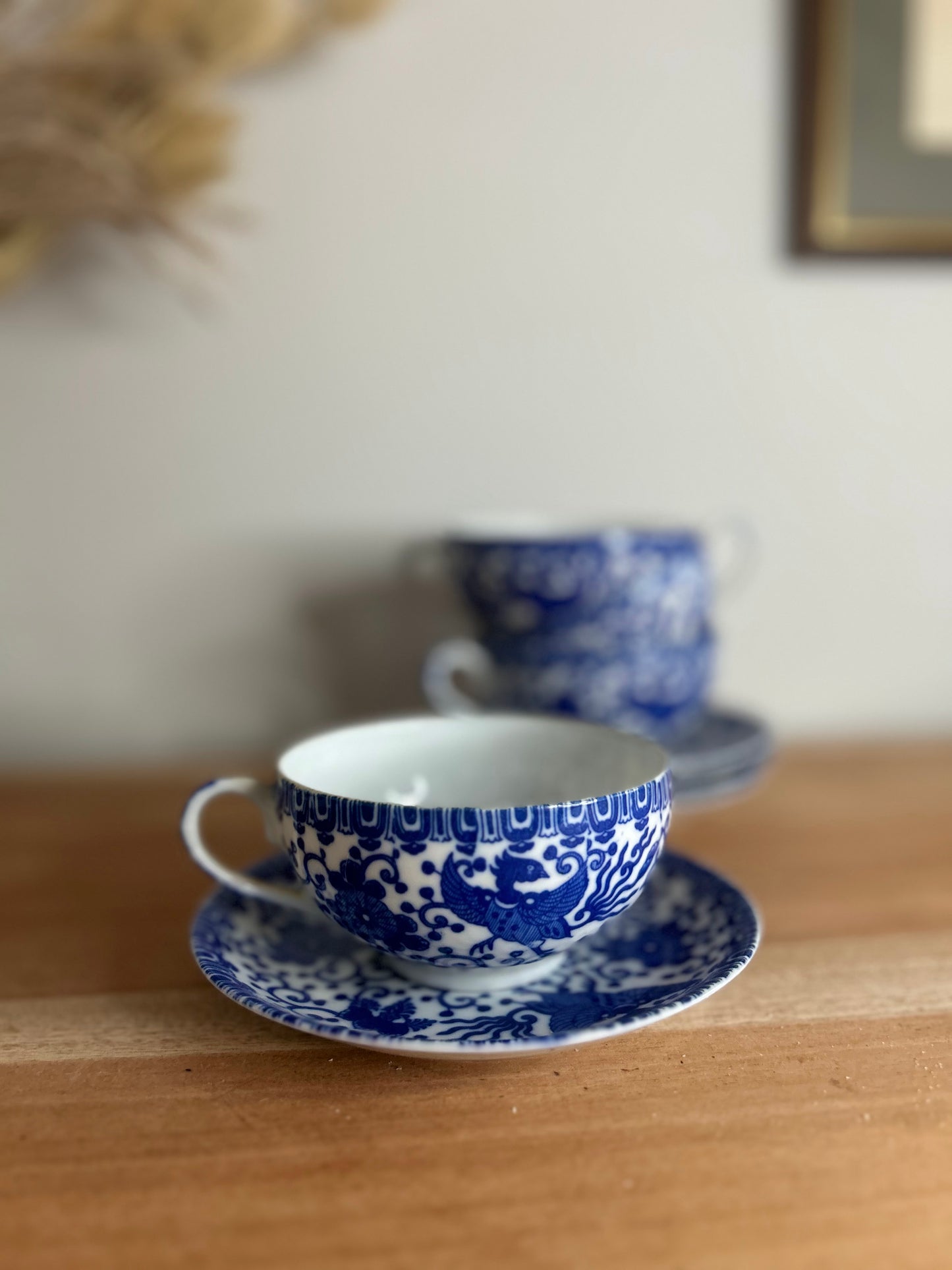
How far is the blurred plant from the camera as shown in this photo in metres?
0.66

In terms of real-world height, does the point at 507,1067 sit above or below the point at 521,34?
below

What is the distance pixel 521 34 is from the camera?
0.73 meters

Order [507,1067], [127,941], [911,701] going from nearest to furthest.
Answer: [507,1067]
[127,941]
[911,701]

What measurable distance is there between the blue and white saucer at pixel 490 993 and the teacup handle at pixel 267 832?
0.02 meters

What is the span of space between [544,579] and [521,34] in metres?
0.41

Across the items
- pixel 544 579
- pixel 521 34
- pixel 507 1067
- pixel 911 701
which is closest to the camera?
pixel 507 1067

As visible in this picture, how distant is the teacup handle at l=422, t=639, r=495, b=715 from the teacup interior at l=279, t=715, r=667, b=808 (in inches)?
6.6

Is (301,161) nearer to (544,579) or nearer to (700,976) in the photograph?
(544,579)

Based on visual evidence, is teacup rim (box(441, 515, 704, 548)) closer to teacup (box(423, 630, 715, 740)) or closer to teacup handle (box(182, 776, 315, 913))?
teacup (box(423, 630, 715, 740))

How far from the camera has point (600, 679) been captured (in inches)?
25.6

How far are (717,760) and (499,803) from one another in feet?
0.68

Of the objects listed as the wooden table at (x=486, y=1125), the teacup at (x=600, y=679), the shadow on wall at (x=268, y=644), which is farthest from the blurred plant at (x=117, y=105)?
the wooden table at (x=486, y=1125)

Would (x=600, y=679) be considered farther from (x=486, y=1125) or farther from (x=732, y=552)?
(x=486, y=1125)

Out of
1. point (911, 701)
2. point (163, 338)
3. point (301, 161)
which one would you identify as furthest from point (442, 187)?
point (911, 701)
